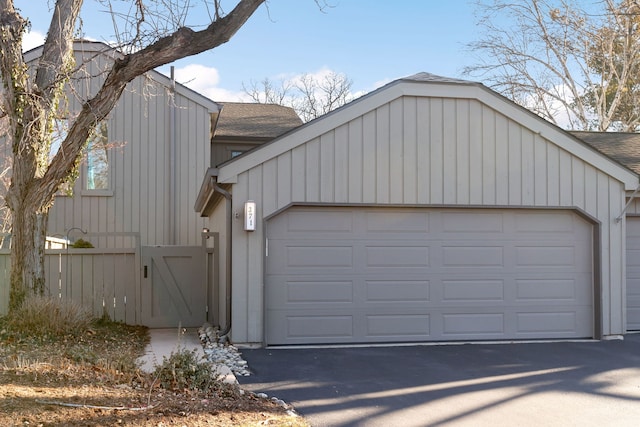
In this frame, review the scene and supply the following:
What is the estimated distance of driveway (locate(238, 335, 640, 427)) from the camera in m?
5.98

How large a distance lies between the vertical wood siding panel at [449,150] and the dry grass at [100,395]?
514 centimetres

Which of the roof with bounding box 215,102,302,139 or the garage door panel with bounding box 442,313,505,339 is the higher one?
the roof with bounding box 215,102,302,139

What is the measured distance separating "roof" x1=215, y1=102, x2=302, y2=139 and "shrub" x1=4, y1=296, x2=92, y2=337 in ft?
26.6

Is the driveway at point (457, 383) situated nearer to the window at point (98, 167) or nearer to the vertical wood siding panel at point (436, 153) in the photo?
the vertical wood siding panel at point (436, 153)

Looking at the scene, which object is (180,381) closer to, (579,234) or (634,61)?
(579,234)

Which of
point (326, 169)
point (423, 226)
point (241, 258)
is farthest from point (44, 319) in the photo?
point (423, 226)

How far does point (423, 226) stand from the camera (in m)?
10.2

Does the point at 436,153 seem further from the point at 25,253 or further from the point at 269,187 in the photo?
the point at 25,253

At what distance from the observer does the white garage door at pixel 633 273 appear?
1156 cm

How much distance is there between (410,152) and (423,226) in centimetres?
119

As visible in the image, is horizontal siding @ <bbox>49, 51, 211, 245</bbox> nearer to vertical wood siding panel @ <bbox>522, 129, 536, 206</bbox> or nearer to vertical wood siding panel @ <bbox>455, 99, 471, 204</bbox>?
vertical wood siding panel @ <bbox>455, 99, 471, 204</bbox>

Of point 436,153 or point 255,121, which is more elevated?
point 255,121

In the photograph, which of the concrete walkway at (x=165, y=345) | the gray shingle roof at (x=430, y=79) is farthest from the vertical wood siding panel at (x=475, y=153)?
the concrete walkway at (x=165, y=345)

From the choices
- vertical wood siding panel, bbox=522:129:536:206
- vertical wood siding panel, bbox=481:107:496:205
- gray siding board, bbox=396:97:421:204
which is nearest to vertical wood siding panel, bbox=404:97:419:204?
gray siding board, bbox=396:97:421:204
